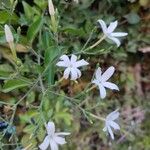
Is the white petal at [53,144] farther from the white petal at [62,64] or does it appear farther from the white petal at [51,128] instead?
the white petal at [62,64]

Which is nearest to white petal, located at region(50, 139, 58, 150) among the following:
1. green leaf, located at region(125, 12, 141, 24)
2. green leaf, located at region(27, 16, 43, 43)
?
green leaf, located at region(27, 16, 43, 43)

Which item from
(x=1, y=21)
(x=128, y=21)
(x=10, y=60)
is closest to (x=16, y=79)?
(x=1, y=21)

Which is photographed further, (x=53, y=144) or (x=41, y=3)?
(x=41, y=3)

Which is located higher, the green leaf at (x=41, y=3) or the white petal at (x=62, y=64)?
the green leaf at (x=41, y=3)

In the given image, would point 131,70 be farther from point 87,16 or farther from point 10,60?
point 10,60

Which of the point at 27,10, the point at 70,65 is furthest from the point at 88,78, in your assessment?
the point at 70,65

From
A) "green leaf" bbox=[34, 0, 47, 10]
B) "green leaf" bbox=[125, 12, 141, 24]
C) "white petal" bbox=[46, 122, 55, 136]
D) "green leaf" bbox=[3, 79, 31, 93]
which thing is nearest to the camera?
"white petal" bbox=[46, 122, 55, 136]

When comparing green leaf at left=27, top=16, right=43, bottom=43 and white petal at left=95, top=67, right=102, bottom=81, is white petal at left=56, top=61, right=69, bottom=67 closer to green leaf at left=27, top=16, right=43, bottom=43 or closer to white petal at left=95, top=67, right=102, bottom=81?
white petal at left=95, top=67, right=102, bottom=81

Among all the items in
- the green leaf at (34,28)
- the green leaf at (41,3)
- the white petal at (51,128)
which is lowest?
the white petal at (51,128)

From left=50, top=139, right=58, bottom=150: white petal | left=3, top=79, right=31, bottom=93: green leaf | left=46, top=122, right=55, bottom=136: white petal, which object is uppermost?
left=3, top=79, right=31, bottom=93: green leaf

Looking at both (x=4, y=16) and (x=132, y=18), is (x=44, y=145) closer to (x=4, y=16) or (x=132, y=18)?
(x=4, y=16)

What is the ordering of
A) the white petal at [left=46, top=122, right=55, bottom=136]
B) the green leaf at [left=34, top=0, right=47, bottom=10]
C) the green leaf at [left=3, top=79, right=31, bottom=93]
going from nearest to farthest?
1. the white petal at [left=46, top=122, right=55, bottom=136]
2. the green leaf at [left=3, top=79, right=31, bottom=93]
3. the green leaf at [left=34, top=0, right=47, bottom=10]

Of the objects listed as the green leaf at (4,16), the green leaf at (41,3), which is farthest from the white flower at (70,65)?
the green leaf at (41,3)
